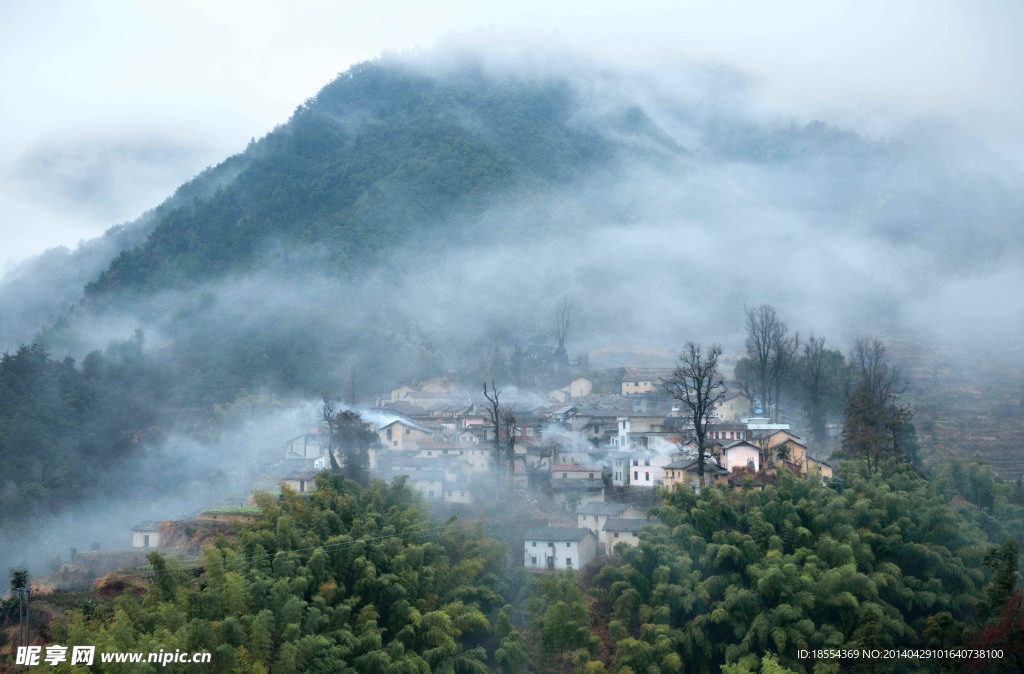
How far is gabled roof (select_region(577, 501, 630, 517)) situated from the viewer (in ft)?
85.3

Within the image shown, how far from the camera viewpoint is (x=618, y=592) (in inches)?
854

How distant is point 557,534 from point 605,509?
229 centimetres

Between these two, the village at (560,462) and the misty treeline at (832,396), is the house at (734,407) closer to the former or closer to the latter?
the village at (560,462)

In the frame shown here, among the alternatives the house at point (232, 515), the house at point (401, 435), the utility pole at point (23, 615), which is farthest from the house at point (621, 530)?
the utility pole at point (23, 615)

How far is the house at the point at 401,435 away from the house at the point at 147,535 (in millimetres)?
12217

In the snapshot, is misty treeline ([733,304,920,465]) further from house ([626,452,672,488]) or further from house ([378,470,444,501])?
house ([378,470,444,501])

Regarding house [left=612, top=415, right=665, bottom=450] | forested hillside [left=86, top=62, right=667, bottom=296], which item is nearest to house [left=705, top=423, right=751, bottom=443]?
house [left=612, top=415, right=665, bottom=450]

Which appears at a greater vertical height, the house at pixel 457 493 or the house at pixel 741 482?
the house at pixel 741 482

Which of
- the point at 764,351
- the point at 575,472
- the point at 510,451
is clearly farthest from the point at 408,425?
the point at 764,351

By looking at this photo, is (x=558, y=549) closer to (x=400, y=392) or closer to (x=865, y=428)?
(x=865, y=428)

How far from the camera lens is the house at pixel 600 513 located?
2597 cm

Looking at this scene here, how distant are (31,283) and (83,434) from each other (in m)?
61.3

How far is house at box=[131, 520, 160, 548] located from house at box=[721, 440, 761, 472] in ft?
61.3

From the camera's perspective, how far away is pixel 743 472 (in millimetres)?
28500
